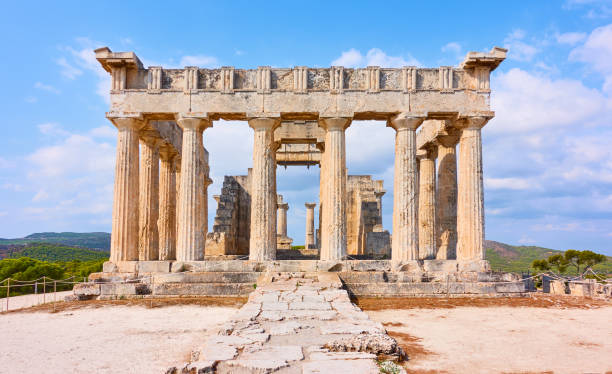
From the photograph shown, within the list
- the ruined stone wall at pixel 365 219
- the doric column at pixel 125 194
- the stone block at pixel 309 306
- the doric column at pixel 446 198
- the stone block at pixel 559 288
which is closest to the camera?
the stone block at pixel 309 306

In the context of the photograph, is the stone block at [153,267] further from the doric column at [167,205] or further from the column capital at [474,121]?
the column capital at [474,121]

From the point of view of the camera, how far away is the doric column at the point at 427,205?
21.3 m

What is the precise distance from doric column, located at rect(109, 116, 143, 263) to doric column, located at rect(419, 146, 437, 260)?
1322 centimetres

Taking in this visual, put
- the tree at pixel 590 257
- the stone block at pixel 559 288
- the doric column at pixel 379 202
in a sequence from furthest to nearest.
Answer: the tree at pixel 590 257, the doric column at pixel 379 202, the stone block at pixel 559 288

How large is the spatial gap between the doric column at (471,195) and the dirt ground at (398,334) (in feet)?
10.2

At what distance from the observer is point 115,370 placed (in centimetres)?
712

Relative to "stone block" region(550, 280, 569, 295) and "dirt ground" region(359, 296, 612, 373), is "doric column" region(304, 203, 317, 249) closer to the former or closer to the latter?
"stone block" region(550, 280, 569, 295)

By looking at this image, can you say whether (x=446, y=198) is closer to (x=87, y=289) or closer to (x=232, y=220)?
(x=232, y=220)

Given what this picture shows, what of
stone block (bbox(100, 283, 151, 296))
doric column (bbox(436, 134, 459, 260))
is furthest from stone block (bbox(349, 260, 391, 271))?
stone block (bbox(100, 283, 151, 296))

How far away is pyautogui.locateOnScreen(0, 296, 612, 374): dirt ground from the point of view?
750 cm

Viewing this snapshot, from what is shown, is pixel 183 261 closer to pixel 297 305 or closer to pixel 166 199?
pixel 166 199

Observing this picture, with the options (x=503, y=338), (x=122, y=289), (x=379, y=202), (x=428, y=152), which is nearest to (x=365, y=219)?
(x=379, y=202)

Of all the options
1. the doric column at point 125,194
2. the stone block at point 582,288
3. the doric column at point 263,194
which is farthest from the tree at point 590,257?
the doric column at point 125,194

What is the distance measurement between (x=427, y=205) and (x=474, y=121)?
505 cm
